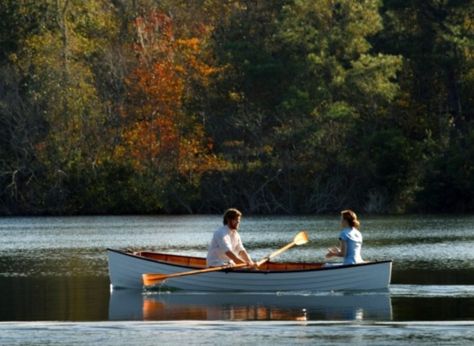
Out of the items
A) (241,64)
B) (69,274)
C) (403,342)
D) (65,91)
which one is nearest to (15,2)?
(65,91)

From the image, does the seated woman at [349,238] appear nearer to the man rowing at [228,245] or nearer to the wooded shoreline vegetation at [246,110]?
the man rowing at [228,245]

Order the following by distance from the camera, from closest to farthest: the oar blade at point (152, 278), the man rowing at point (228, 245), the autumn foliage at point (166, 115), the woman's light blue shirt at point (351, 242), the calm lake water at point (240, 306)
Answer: the calm lake water at point (240, 306)
the woman's light blue shirt at point (351, 242)
the man rowing at point (228, 245)
the oar blade at point (152, 278)
the autumn foliage at point (166, 115)

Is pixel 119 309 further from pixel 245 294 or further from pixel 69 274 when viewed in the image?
pixel 69 274

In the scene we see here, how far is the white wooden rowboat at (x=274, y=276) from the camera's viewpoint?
28922mm

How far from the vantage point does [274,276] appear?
95.4ft

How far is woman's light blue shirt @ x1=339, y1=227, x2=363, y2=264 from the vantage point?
28844 millimetres

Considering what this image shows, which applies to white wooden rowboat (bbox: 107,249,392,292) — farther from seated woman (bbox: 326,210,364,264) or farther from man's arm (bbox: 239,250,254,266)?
seated woman (bbox: 326,210,364,264)

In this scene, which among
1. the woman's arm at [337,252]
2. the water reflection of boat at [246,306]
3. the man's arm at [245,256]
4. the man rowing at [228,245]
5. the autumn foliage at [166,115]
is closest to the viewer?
the water reflection of boat at [246,306]

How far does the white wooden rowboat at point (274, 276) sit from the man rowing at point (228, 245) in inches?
11.6

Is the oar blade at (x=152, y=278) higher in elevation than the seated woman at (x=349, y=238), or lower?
lower

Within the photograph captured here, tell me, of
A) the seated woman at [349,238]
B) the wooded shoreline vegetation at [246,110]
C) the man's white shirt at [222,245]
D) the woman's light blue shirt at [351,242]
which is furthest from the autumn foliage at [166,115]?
the seated woman at [349,238]

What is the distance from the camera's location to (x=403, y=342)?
2175 cm

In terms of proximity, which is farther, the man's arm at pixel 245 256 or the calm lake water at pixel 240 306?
the man's arm at pixel 245 256

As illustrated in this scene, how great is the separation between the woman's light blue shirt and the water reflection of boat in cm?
65
